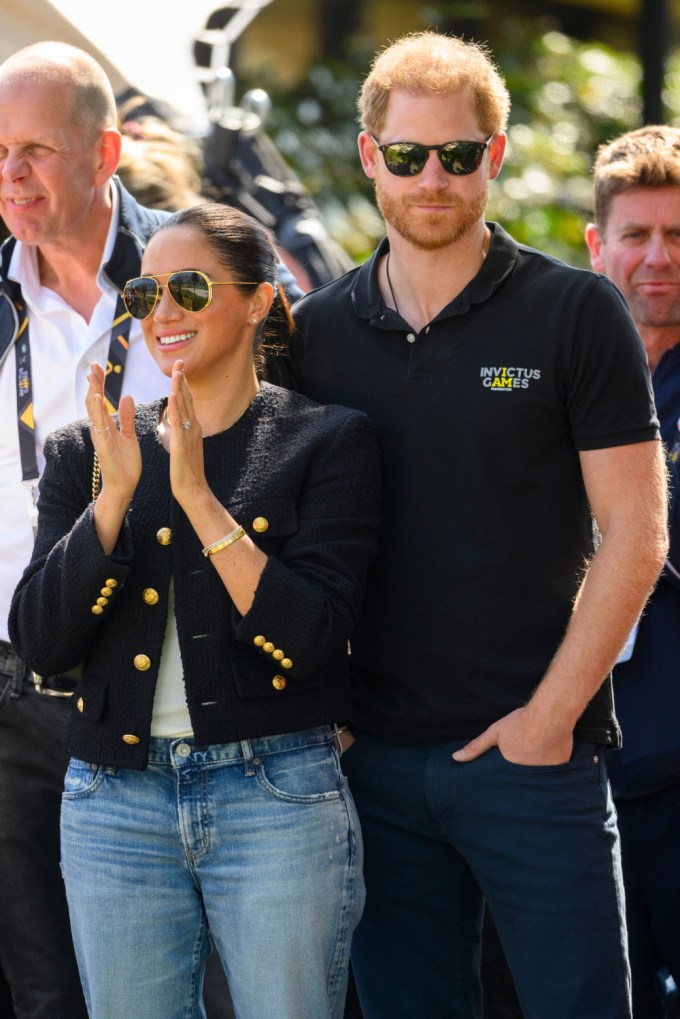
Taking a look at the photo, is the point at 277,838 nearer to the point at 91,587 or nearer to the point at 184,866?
the point at 184,866

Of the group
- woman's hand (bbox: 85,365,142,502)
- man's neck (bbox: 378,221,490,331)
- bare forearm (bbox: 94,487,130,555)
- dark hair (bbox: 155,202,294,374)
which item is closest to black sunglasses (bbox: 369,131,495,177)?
man's neck (bbox: 378,221,490,331)

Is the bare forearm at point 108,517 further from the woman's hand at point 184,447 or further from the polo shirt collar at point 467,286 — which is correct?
the polo shirt collar at point 467,286

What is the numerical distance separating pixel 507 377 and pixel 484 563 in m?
0.34

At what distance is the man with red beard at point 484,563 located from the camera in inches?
95.3

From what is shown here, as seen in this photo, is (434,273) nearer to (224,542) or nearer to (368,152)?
(368,152)

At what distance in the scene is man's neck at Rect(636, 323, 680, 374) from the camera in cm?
314

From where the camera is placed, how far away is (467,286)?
256cm

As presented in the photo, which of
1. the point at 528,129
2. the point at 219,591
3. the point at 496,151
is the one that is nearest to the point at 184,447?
the point at 219,591

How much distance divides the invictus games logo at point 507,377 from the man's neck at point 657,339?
0.79 meters

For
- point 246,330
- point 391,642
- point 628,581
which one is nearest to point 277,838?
point 391,642

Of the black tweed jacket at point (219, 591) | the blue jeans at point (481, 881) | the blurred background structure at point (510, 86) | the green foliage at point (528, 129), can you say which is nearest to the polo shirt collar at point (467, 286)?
the black tweed jacket at point (219, 591)

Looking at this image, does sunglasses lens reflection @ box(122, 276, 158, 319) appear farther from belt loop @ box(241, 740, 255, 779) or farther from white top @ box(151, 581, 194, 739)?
belt loop @ box(241, 740, 255, 779)

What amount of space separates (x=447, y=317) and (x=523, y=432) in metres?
0.26

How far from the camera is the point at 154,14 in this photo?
5250 mm
